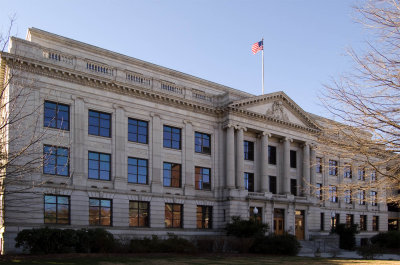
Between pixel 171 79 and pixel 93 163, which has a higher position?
pixel 171 79

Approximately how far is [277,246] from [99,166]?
17.0 m

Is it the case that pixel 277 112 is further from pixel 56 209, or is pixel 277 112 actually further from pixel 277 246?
pixel 56 209

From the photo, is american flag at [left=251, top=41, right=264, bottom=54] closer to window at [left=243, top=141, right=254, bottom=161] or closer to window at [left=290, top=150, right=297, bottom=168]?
window at [left=243, top=141, right=254, bottom=161]

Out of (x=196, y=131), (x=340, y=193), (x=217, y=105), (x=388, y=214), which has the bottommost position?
(x=388, y=214)

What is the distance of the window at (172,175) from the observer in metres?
44.0

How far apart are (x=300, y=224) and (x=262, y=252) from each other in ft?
55.8

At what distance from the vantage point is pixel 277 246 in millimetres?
36906

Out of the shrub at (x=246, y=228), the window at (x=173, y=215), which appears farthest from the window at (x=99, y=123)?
the shrub at (x=246, y=228)

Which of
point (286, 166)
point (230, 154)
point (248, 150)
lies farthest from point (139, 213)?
point (286, 166)

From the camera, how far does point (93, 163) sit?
38938 mm

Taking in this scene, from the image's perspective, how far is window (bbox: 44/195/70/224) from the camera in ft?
116

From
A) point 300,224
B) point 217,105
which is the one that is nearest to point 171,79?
point 217,105

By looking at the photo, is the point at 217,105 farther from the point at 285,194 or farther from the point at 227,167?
the point at 285,194

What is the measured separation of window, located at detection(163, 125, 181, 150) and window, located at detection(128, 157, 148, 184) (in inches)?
131
